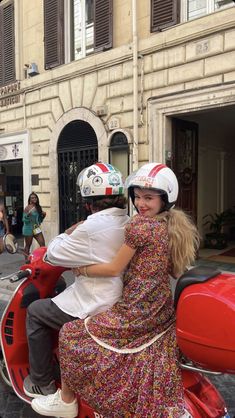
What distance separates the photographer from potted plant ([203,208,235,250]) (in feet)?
31.8

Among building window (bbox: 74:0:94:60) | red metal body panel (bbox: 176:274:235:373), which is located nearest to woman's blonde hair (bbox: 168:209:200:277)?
red metal body panel (bbox: 176:274:235:373)

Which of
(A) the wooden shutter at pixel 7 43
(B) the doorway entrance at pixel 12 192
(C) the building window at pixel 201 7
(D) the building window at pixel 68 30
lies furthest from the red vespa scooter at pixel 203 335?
(B) the doorway entrance at pixel 12 192

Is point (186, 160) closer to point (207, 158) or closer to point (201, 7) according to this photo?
point (207, 158)

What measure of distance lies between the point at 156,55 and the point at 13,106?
4848 mm

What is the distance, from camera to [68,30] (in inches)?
364

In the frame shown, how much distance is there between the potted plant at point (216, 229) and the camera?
9.70m

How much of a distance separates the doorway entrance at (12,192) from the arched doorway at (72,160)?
12.0ft

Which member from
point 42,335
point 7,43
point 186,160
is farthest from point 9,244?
point 7,43

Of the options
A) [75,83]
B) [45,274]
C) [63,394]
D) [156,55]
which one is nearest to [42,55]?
[75,83]

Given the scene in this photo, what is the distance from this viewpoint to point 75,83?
29.4 feet

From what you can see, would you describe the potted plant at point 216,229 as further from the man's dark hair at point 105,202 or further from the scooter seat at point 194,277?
the scooter seat at point 194,277

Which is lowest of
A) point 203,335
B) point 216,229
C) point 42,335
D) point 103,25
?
point 216,229

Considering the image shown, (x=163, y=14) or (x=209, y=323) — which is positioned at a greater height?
(x=163, y=14)

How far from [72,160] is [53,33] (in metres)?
2.97
